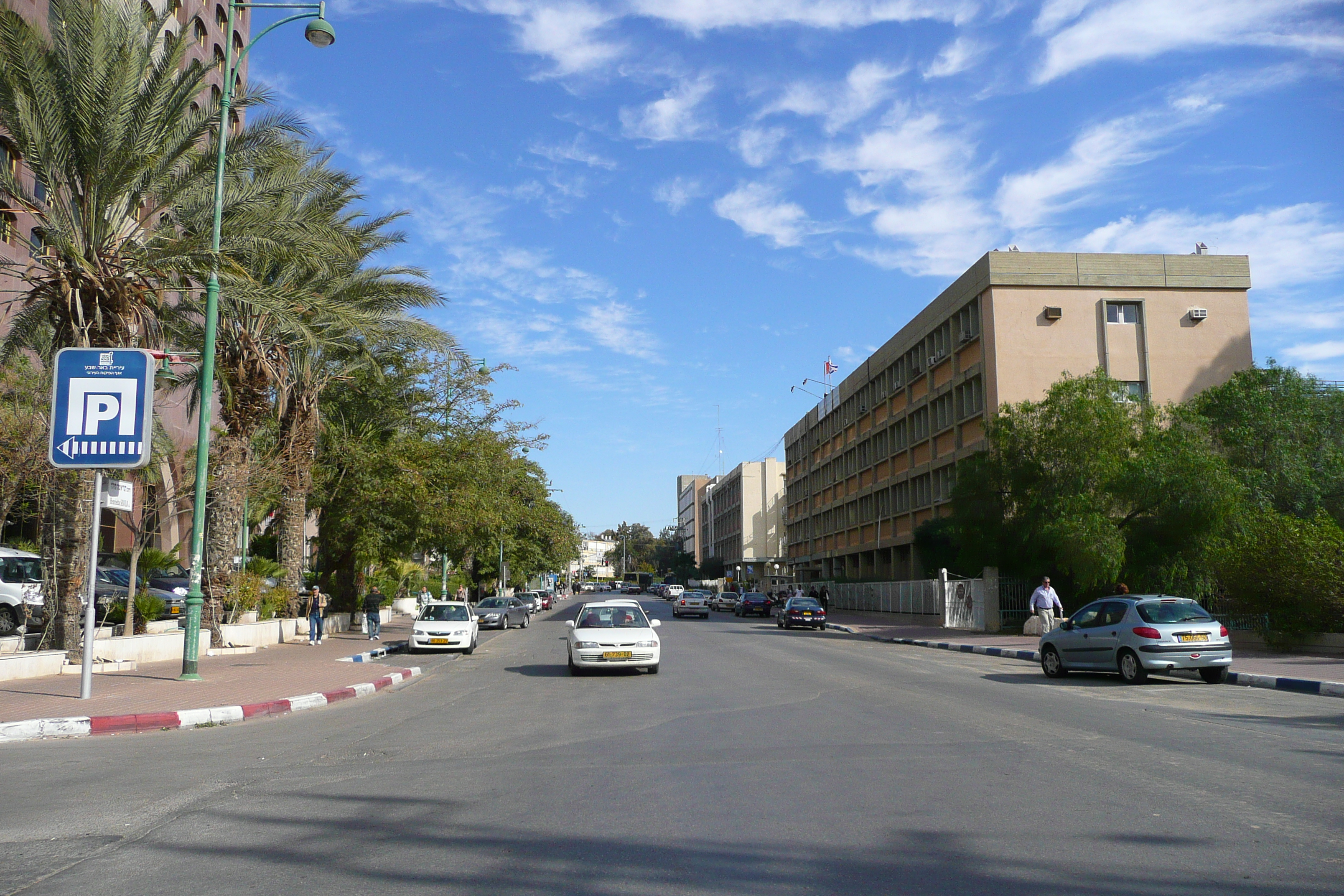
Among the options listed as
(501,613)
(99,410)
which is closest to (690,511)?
(501,613)

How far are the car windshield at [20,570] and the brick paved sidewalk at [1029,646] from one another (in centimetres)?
2464

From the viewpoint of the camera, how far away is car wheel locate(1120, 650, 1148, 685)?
16.5 metres

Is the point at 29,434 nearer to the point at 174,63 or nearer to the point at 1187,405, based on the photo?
the point at 174,63

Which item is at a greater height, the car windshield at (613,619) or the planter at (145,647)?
the car windshield at (613,619)

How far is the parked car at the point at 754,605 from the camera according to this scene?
5556 centimetres

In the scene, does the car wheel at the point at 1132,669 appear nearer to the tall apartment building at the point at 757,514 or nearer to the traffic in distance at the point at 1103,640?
the traffic in distance at the point at 1103,640

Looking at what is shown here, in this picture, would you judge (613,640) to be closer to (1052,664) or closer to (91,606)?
(1052,664)

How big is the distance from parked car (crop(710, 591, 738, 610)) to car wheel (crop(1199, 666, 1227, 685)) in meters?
47.2

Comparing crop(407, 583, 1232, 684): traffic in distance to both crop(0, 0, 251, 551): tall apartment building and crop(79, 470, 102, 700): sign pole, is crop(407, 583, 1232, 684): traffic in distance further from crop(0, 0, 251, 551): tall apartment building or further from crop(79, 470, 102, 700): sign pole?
crop(0, 0, 251, 551): tall apartment building

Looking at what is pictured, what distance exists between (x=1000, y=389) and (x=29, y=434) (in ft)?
114

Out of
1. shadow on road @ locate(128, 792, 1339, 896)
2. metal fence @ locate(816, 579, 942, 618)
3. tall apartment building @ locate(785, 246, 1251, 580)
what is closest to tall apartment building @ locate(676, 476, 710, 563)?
metal fence @ locate(816, 579, 942, 618)

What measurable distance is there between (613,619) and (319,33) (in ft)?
38.9

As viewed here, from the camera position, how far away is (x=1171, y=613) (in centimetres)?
1658

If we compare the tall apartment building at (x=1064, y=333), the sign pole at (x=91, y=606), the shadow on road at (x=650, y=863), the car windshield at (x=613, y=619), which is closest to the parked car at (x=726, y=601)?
the tall apartment building at (x=1064, y=333)
